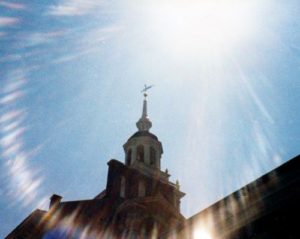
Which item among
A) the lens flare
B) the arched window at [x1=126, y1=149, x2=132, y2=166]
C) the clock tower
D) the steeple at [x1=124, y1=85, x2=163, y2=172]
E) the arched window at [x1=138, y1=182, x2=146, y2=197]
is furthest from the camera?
the arched window at [x1=126, y1=149, x2=132, y2=166]

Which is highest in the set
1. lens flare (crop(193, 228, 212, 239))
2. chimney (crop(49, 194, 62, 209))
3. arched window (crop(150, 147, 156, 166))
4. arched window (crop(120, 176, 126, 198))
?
arched window (crop(150, 147, 156, 166))

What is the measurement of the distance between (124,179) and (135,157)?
3.33m

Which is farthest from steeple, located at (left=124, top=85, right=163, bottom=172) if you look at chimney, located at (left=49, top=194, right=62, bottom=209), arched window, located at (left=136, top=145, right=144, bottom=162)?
chimney, located at (left=49, top=194, right=62, bottom=209)

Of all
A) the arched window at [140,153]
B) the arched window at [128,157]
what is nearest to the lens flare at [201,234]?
the arched window at [140,153]

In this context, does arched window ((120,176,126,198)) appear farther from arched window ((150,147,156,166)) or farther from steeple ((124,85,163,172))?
arched window ((150,147,156,166))

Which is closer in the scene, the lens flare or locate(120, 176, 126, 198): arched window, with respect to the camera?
the lens flare

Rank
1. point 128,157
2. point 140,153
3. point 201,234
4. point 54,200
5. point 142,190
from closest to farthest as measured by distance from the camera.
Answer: point 201,234 → point 54,200 → point 142,190 → point 140,153 → point 128,157

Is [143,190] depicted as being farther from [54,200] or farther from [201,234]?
[201,234]

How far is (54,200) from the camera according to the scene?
25891 millimetres

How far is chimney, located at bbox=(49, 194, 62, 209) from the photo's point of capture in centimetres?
2539

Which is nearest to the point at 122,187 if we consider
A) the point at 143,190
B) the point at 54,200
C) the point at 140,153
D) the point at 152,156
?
the point at 143,190

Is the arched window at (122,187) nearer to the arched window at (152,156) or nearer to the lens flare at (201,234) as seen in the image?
the arched window at (152,156)

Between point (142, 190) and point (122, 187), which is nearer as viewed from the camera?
point (122, 187)

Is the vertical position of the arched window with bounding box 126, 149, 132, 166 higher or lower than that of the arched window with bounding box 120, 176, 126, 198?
higher
